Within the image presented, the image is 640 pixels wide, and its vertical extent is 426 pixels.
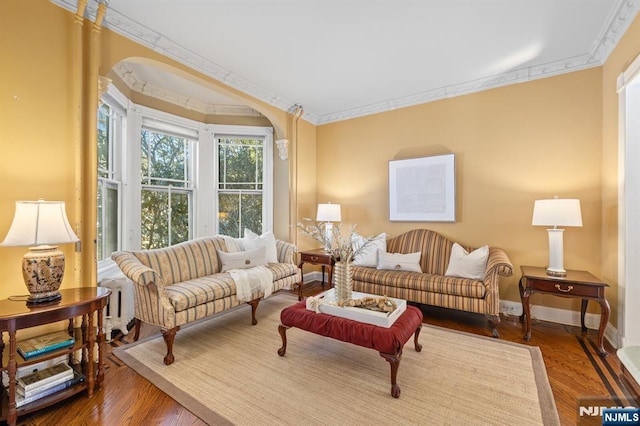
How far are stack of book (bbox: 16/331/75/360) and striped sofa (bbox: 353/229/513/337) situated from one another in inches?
115

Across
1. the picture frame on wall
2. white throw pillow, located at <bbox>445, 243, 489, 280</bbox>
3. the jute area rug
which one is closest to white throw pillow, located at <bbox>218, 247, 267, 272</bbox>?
the jute area rug

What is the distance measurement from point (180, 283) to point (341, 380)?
192 centimetres

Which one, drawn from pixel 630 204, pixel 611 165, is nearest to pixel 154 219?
pixel 630 204

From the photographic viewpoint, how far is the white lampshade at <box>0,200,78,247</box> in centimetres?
183

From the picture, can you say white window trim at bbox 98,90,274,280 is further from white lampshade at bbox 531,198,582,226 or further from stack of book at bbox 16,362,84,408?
white lampshade at bbox 531,198,582,226

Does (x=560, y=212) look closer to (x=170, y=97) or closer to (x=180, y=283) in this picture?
(x=180, y=283)

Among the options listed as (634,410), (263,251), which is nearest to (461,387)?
(634,410)

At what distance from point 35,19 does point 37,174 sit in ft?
3.83

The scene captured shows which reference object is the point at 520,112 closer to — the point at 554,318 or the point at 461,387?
the point at 554,318

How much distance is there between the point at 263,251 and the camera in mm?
3775

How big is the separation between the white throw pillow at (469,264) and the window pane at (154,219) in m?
4.02

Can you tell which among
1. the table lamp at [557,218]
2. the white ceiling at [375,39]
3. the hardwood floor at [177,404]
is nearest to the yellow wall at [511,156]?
the white ceiling at [375,39]

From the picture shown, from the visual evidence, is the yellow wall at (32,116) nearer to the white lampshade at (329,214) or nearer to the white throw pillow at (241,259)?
the white throw pillow at (241,259)

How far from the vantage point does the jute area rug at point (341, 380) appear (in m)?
1.82
